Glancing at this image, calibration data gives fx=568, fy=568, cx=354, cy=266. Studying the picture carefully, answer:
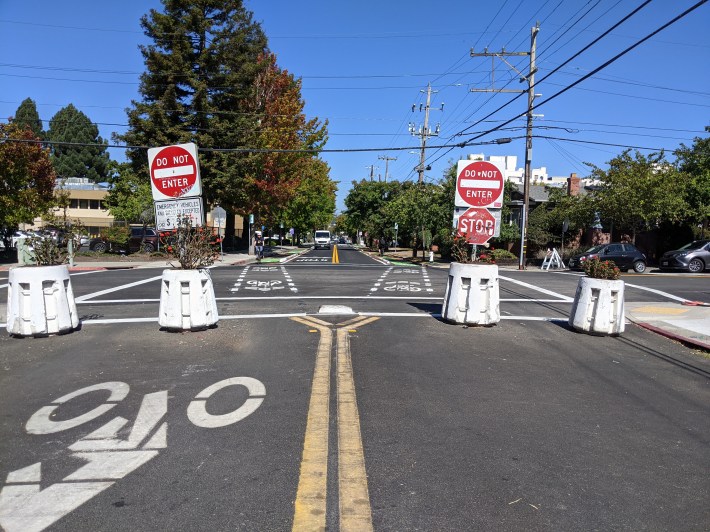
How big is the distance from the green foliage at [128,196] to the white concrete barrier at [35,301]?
3571cm

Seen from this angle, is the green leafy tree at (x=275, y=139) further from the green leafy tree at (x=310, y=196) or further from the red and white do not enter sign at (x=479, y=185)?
the red and white do not enter sign at (x=479, y=185)

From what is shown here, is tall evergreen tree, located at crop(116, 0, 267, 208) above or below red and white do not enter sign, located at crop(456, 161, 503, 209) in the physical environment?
above

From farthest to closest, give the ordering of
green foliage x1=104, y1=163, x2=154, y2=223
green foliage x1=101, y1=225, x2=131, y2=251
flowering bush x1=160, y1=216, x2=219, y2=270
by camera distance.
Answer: green foliage x1=104, y1=163, x2=154, y2=223, green foliage x1=101, y1=225, x2=131, y2=251, flowering bush x1=160, y1=216, x2=219, y2=270

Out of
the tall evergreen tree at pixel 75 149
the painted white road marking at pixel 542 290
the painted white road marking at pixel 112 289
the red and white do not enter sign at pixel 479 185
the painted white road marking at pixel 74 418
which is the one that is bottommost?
the painted white road marking at pixel 112 289

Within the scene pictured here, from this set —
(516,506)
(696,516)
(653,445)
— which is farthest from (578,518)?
(653,445)

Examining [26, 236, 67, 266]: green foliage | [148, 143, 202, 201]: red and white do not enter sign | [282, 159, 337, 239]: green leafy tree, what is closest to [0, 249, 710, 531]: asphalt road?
[26, 236, 67, 266]: green foliage

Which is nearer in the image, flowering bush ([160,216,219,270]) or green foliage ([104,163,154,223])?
flowering bush ([160,216,219,270])

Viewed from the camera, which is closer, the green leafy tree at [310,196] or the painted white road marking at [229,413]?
the painted white road marking at [229,413]

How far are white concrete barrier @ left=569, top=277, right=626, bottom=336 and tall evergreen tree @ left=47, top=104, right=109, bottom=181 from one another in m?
91.2

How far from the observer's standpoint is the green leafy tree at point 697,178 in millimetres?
31078

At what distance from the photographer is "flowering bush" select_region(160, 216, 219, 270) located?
8773mm

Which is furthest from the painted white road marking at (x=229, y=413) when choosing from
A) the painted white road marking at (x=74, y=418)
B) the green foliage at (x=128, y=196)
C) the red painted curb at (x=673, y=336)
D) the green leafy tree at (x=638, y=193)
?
the green foliage at (x=128, y=196)

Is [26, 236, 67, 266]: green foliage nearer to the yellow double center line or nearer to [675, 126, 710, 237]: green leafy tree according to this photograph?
the yellow double center line

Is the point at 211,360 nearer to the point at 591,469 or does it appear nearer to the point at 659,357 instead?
the point at 591,469
